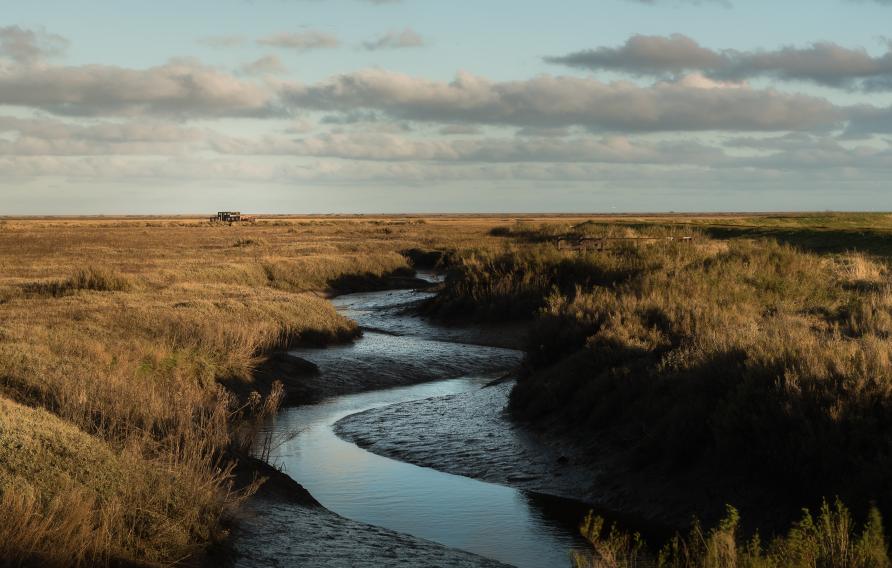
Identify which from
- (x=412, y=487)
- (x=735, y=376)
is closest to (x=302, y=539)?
(x=412, y=487)

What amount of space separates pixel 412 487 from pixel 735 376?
180 inches

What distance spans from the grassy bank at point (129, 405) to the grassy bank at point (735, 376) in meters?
5.37

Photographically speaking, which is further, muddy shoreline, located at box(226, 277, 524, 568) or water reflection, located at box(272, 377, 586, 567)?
water reflection, located at box(272, 377, 586, 567)

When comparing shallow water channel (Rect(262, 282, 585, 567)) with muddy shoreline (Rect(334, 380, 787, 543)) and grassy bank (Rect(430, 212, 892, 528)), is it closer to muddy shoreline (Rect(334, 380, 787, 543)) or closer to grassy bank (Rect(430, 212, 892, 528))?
muddy shoreline (Rect(334, 380, 787, 543))

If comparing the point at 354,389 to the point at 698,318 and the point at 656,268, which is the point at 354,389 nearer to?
the point at 698,318

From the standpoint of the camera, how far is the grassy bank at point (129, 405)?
800cm

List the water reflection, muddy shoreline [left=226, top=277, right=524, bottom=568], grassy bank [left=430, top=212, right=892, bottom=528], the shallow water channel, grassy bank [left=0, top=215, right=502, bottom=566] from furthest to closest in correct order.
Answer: the shallow water channel → the water reflection → grassy bank [left=430, top=212, right=892, bottom=528] → muddy shoreline [left=226, top=277, right=524, bottom=568] → grassy bank [left=0, top=215, right=502, bottom=566]

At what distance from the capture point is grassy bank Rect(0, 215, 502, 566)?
800 cm

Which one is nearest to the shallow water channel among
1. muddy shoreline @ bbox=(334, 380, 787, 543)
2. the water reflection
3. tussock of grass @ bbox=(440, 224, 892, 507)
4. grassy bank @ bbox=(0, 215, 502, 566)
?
the water reflection

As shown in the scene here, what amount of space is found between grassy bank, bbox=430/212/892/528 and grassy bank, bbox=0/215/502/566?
537cm

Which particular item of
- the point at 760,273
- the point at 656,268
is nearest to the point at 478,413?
the point at 760,273

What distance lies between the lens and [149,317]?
71.0ft

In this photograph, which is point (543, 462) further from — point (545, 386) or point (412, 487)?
point (545, 386)

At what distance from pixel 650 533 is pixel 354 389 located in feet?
36.9
